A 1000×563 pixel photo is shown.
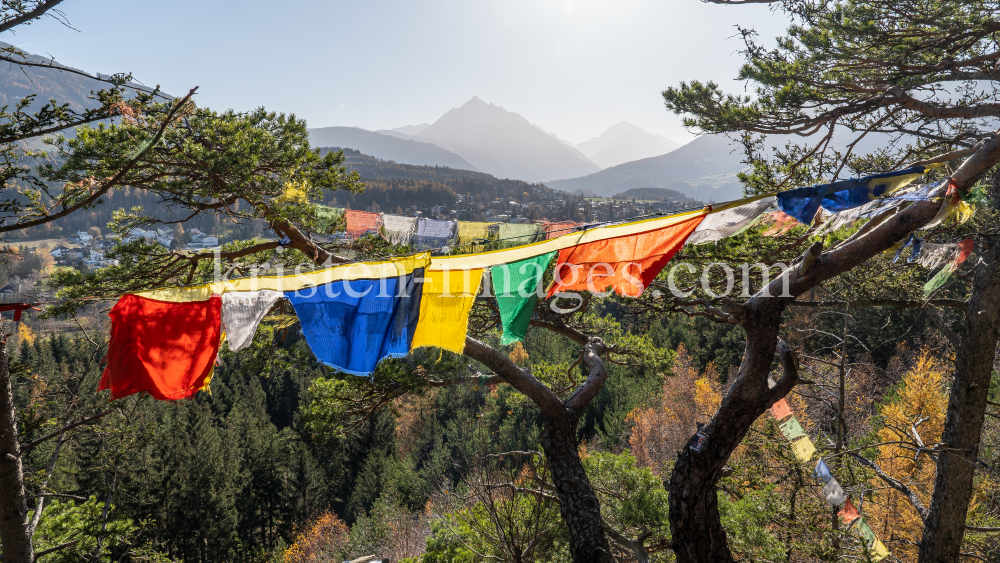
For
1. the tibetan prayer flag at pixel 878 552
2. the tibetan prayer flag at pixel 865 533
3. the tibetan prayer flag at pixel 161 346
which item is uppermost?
the tibetan prayer flag at pixel 161 346

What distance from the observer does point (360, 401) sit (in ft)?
21.2

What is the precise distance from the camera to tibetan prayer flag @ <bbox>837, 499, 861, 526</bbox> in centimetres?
583

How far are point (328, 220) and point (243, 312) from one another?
262 centimetres

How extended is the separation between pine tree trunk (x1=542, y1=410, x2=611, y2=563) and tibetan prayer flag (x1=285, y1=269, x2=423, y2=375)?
266 centimetres

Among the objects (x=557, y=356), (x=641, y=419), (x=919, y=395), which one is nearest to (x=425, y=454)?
(x=557, y=356)

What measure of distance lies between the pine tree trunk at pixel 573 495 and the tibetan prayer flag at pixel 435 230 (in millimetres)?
8062

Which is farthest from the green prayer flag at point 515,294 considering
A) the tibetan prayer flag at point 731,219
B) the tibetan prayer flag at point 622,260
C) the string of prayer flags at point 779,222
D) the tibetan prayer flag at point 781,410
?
the tibetan prayer flag at point 781,410

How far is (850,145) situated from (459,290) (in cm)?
509

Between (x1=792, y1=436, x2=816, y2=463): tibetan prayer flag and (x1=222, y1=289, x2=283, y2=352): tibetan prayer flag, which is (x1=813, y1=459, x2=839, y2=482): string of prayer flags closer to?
(x1=792, y1=436, x2=816, y2=463): tibetan prayer flag

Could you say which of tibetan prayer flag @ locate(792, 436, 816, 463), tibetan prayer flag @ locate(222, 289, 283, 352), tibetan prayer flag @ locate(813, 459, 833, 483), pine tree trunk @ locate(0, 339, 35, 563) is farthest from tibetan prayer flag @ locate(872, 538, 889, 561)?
pine tree trunk @ locate(0, 339, 35, 563)

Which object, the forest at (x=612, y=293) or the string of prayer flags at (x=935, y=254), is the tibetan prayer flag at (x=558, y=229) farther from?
the string of prayer flags at (x=935, y=254)

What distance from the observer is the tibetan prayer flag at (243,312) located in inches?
150

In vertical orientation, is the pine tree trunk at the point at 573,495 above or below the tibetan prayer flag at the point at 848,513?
above

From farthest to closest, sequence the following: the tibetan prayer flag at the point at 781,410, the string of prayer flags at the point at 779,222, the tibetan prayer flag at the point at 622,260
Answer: the tibetan prayer flag at the point at 781,410 → the string of prayer flags at the point at 779,222 → the tibetan prayer flag at the point at 622,260
